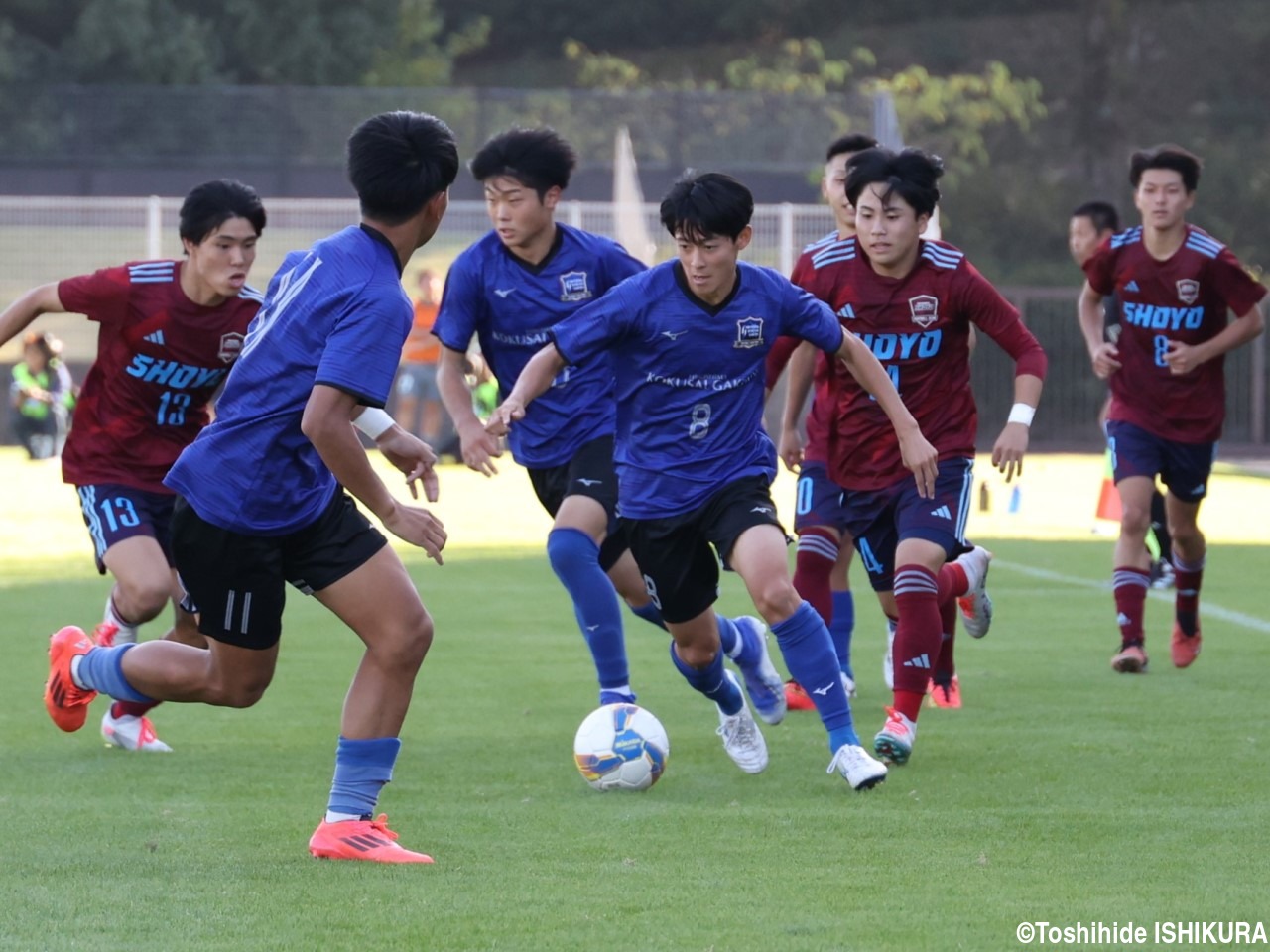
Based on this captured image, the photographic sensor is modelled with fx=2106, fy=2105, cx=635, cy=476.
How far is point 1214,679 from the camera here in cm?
859

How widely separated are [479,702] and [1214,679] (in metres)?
3.00

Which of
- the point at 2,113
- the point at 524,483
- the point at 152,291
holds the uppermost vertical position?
the point at 2,113

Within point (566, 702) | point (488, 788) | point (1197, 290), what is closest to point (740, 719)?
point (488, 788)

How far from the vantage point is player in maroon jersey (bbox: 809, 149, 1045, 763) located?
6.88 m

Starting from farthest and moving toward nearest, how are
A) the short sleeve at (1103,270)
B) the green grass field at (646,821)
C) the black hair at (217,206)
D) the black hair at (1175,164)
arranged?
the short sleeve at (1103,270)
the black hair at (1175,164)
the black hair at (217,206)
the green grass field at (646,821)

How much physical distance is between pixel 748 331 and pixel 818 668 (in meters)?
1.03

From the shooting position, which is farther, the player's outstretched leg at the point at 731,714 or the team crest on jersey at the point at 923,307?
the team crest on jersey at the point at 923,307

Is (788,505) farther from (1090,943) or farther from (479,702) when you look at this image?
(1090,943)

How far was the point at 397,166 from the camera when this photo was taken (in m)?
5.02

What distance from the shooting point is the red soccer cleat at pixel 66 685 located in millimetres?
5992

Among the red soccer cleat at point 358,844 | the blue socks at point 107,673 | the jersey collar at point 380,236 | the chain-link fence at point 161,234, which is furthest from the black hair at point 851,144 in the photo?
the chain-link fence at point 161,234

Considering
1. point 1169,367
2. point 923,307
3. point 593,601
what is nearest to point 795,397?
→ point 923,307

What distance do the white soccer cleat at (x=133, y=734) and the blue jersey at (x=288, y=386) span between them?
2034mm

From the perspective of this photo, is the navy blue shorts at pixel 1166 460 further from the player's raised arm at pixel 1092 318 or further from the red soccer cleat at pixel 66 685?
the red soccer cleat at pixel 66 685
